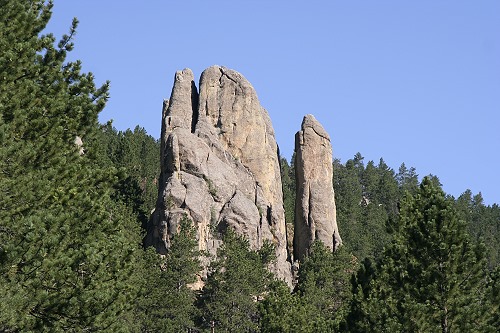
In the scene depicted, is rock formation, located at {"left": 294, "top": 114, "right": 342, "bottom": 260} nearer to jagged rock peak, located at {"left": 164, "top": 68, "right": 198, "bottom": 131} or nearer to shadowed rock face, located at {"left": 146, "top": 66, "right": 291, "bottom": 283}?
shadowed rock face, located at {"left": 146, "top": 66, "right": 291, "bottom": 283}

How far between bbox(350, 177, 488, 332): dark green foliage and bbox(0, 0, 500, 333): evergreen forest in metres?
0.05

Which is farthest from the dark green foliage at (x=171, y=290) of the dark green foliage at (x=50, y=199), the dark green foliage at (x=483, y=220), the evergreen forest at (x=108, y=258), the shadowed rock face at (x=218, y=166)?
the dark green foliage at (x=483, y=220)

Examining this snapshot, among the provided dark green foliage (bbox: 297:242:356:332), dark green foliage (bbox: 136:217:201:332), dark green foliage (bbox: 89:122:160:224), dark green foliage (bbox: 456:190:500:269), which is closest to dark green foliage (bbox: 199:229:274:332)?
dark green foliage (bbox: 136:217:201:332)

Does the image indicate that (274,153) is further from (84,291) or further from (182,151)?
(84,291)

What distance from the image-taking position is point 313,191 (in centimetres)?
8075

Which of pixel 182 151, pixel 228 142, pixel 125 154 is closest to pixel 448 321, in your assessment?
pixel 182 151

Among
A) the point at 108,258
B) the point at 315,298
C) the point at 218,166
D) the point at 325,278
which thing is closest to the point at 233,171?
the point at 218,166

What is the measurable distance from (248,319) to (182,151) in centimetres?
1886

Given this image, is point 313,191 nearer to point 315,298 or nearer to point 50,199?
point 315,298

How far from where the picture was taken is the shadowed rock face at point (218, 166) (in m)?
69.4

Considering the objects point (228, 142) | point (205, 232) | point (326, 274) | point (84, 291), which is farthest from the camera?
point (228, 142)

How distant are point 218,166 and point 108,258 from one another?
56.1 metres

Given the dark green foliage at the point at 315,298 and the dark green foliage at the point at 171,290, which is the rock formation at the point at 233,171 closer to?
the dark green foliage at the point at 315,298

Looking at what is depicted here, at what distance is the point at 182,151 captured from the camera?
7306cm
